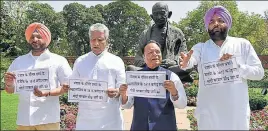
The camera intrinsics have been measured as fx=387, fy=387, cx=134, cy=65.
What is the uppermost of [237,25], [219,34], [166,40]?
[237,25]

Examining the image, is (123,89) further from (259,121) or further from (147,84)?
(259,121)

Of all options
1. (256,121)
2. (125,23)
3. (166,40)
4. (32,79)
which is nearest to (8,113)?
(166,40)

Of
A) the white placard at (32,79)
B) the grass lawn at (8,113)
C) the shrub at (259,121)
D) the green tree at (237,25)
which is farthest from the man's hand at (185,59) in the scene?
the green tree at (237,25)

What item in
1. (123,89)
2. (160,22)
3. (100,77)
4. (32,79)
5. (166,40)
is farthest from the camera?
(166,40)

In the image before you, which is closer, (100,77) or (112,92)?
(112,92)

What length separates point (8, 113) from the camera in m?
10.3

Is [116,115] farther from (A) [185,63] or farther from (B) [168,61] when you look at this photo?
(B) [168,61]

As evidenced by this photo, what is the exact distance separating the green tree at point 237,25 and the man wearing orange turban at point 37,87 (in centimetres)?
3035

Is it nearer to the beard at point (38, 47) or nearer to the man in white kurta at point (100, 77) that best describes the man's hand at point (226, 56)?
the man in white kurta at point (100, 77)

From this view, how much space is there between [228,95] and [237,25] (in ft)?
106

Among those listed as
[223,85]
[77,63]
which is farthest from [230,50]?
[77,63]

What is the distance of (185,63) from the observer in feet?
13.6

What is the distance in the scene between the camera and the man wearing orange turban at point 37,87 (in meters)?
4.34

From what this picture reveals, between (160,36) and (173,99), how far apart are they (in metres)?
3.34
